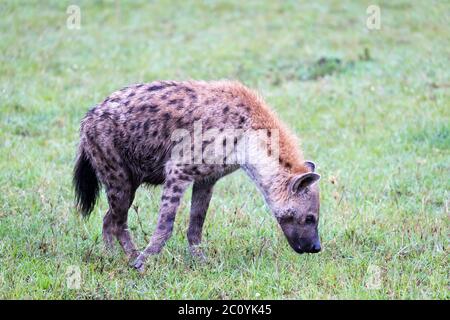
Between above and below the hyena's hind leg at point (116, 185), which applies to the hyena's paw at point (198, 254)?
below

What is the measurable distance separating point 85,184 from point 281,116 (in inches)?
138

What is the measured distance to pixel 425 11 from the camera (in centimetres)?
1363

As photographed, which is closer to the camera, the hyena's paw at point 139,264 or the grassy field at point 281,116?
the grassy field at point 281,116

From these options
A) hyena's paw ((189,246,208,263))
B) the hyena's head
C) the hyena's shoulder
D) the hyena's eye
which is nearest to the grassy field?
hyena's paw ((189,246,208,263))

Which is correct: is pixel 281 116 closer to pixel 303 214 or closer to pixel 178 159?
pixel 178 159

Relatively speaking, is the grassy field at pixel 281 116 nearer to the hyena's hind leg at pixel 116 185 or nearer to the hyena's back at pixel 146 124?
the hyena's hind leg at pixel 116 185

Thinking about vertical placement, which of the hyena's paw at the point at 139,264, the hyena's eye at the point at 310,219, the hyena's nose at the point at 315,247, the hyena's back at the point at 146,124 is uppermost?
the hyena's back at the point at 146,124

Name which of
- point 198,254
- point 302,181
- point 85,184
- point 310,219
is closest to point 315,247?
point 310,219

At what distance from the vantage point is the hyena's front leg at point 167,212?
5.43 m

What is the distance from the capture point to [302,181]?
5.15 meters

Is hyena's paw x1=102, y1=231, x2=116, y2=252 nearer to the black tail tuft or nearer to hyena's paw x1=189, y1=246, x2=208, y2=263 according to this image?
the black tail tuft

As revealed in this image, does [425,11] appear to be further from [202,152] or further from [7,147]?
[202,152]

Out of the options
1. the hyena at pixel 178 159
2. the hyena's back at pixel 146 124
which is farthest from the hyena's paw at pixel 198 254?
the hyena's back at pixel 146 124

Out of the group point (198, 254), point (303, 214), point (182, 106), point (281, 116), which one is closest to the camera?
point (303, 214)
